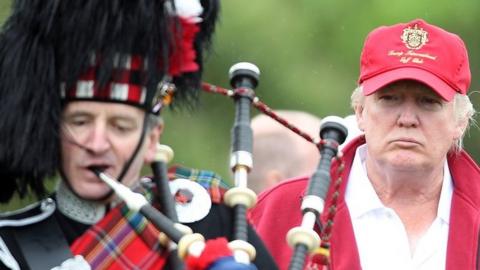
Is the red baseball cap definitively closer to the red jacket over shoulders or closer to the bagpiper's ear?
the bagpiper's ear

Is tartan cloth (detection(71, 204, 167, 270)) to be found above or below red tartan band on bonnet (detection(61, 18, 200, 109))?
below

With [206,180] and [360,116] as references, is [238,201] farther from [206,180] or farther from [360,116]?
[360,116]

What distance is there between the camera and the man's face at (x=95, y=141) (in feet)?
20.5

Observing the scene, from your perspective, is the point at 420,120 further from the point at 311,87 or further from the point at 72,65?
the point at 311,87

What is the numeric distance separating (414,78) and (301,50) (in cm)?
506

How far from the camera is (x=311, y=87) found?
12.6 metres

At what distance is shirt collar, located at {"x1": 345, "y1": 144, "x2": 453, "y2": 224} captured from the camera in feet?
25.1

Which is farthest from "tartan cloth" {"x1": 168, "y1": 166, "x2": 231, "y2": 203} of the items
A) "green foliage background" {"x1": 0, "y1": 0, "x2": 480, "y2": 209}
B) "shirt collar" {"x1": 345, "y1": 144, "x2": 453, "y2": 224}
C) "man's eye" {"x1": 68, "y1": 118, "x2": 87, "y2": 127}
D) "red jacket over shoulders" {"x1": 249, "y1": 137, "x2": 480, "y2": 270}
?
"green foliage background" {"x1": 0, "y1": 0, "x2": 480, "y2": 209}

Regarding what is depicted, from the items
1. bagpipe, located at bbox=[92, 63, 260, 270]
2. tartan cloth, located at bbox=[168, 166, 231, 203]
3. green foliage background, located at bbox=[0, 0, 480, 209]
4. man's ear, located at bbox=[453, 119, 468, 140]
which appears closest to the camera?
bagpipe, located at bbox=[92, 63, 260, 270]

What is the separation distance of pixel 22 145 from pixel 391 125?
180cm

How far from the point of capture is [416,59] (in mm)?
7723

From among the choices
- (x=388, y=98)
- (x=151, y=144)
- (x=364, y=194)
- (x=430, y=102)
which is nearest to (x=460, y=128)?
(x=430, y=102)

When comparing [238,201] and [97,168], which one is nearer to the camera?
[97,168]

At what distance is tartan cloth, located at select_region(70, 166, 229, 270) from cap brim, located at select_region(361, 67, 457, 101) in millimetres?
1466
